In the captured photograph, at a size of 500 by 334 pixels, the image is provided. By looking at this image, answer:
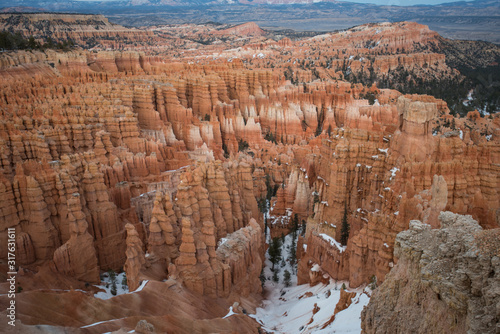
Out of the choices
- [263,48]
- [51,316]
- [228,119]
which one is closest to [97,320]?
[51,316]

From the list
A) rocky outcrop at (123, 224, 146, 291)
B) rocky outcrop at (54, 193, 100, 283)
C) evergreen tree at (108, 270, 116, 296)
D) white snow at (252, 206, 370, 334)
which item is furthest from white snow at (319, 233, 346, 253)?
rocky outcrop at (54, 193, 100, 283)

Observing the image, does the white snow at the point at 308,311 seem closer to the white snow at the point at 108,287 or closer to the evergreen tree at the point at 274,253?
the evergreen tree at the point at 274,253

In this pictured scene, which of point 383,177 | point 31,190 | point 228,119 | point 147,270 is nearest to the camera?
point 147,270

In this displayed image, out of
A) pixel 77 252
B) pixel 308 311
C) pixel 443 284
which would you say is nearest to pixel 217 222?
pixel 308 311

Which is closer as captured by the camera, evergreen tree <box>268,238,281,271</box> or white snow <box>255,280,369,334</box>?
white snow <box>255,280,369,334</box>

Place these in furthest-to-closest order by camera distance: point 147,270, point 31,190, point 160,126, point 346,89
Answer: point 346,89
point 160,126
point 31,190
point 147,270

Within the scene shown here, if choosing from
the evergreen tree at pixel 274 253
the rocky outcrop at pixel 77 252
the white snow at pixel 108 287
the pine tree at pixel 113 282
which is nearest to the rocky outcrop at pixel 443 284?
the white snow at pixel 108 287

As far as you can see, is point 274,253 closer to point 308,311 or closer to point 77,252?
point 308,311

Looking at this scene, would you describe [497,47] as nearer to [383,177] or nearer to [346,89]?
[346,89]

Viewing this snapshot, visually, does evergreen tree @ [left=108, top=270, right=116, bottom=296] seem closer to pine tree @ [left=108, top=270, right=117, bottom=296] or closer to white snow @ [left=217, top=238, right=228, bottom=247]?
pine tree @ [left=108, top=270, right=117, bottom=296]
